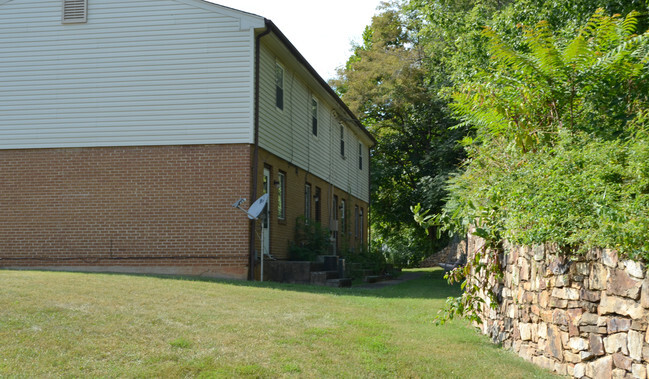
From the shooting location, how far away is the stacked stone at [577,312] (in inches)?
209

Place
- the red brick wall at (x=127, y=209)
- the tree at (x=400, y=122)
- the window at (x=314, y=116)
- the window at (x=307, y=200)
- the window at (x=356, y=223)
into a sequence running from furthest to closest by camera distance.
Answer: the tree at (x=400, y=122) < the window at (x=356, y=223) < the window at (x=314, y=116) < the window at (x=307, y=200) < the red brick wall at (x=127, y=209)

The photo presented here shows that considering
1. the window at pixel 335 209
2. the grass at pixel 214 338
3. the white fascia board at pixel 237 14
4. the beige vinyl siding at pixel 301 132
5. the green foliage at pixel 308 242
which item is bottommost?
the grass at pixel 214 338

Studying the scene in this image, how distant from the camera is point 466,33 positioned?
17578 mm

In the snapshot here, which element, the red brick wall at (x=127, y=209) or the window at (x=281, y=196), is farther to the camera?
the window at (x=281, y=196)

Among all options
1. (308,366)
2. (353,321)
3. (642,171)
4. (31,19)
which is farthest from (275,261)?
(642,171)

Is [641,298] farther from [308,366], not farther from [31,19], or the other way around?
[31,19]

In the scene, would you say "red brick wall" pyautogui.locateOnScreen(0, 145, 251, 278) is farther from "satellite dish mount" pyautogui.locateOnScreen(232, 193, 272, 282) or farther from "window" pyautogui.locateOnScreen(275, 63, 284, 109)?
"window" pyautogui.locateOnScreen(275, 63, 284, 109)

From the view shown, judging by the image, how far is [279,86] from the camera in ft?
55.2

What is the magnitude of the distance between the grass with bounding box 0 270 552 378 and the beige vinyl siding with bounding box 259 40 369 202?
657cm

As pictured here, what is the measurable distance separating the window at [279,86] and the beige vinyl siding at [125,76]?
2.13 metres

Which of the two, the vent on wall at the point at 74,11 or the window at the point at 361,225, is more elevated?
the vent on wall at the point at 74,11

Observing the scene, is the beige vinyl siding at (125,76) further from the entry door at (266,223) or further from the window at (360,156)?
the window at (360,156)

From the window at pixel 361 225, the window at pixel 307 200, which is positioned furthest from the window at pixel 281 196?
the window at pixel 361 225

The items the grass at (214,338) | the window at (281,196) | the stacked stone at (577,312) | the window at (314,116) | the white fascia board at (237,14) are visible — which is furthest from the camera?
the window at (314,116)
